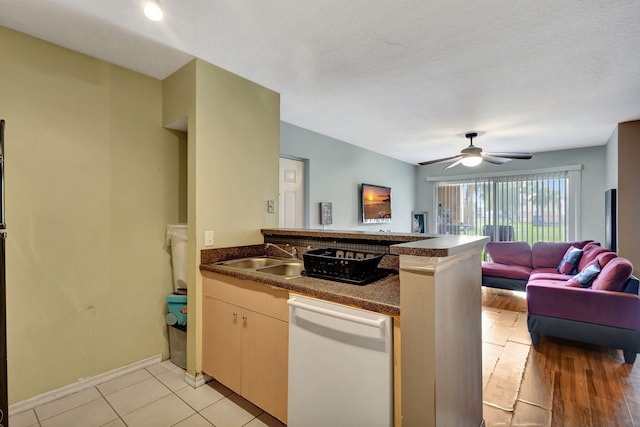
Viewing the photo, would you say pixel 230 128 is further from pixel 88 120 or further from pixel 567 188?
pixel 567 188

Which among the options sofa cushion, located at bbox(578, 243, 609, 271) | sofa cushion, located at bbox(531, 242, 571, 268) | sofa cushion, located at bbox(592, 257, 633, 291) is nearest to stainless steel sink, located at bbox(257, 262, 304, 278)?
sofa cushion, located at bbox(592, 257, 633, 291)

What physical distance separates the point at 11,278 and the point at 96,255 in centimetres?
47

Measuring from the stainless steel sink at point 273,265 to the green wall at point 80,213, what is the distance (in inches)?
30.0

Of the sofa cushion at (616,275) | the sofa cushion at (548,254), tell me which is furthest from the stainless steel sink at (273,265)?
the sofa cushion at (548,254)

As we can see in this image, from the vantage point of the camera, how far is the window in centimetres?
548

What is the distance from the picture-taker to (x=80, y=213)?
2.21 metres

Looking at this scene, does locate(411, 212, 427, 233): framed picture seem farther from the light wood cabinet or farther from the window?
the light wood cabinet

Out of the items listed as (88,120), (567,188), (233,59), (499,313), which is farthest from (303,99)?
(567,188)

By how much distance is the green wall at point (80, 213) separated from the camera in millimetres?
1955

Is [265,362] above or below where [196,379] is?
above

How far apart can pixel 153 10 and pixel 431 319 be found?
2216 mm

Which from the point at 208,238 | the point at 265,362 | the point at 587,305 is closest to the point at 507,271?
the point at 587,305

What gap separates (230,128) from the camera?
2482 mm

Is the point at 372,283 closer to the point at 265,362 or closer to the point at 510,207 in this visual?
the point at 265,362
